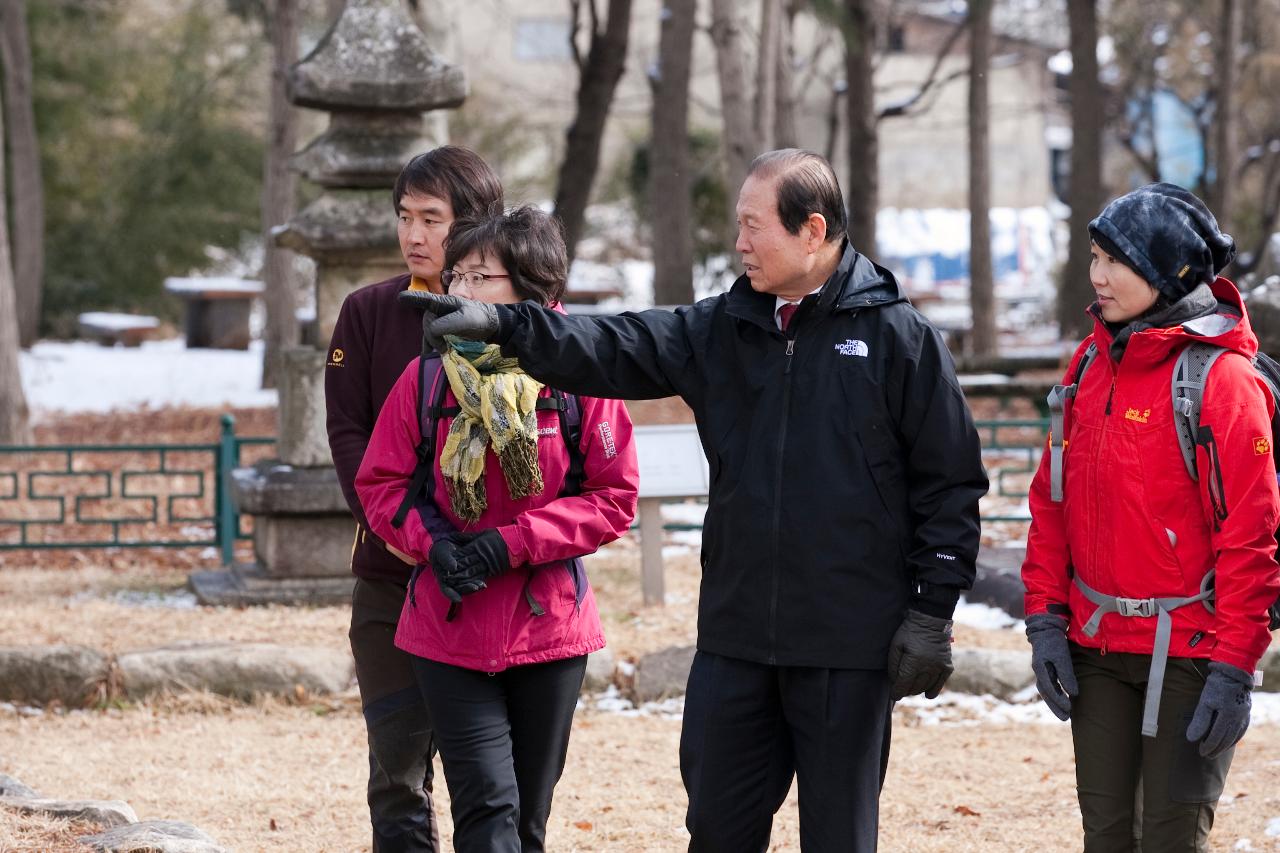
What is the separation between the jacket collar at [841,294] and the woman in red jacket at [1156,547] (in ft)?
1.53

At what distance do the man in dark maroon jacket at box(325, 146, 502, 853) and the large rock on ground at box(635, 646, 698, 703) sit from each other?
113 inches

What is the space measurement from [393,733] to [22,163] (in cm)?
1992

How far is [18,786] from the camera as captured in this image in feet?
16.0

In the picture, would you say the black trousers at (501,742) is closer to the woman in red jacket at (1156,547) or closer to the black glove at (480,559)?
the black glove at (480,559)

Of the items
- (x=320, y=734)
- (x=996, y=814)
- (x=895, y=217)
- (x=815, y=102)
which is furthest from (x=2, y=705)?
(x=895, y=217)

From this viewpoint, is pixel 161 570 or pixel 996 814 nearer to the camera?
pixel 996 814

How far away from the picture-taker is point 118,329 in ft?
80.8

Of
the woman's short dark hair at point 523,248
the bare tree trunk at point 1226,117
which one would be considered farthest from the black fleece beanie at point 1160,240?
the bare tree trunk at point 1226,117

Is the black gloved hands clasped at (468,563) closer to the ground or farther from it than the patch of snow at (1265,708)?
farther from it

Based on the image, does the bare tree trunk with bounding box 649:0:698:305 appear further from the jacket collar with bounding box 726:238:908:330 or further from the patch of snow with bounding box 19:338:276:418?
the jacket collar with bounding box 726:238:908:330

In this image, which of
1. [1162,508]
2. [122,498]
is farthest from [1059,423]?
[122,498]

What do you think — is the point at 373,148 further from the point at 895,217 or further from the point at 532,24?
the point at 895,217

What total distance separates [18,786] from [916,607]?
304 centimetres

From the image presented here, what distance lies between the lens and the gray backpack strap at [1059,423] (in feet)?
11.5
